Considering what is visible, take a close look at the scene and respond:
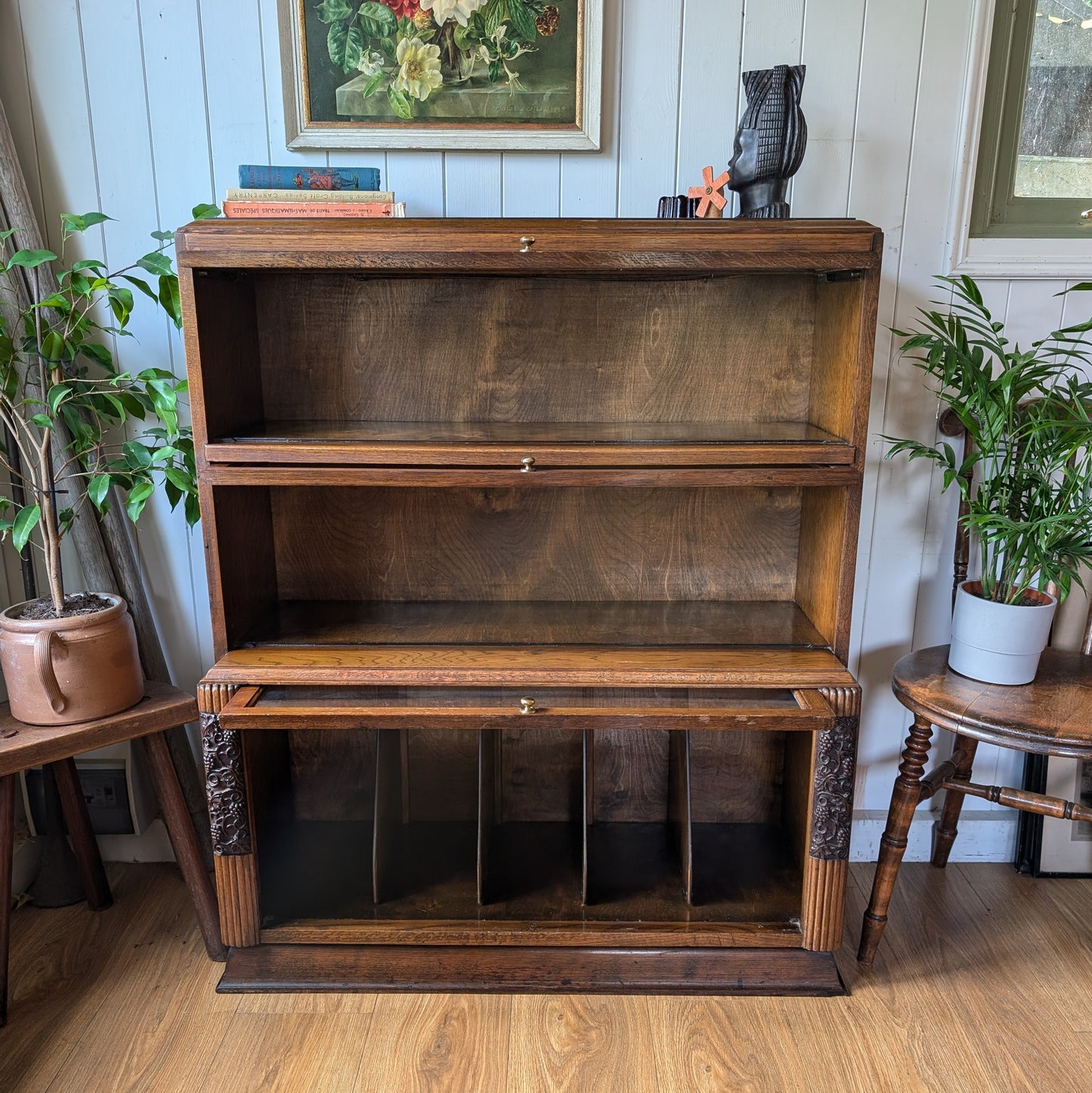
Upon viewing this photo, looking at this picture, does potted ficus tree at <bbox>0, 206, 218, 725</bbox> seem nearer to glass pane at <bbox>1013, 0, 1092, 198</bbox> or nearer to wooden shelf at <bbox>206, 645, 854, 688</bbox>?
wooden shelf at <bbox>206, 645, 854, 688</bbox>

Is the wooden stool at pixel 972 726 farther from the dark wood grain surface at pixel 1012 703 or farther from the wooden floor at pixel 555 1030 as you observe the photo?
the wooden floor at pixel 555 1030

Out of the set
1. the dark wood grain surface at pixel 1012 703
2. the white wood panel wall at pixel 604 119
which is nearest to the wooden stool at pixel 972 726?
the dark wood grain surface at pixel 1012 703

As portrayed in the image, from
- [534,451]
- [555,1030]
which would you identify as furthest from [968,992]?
[534,451]

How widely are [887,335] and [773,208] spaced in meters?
0.45

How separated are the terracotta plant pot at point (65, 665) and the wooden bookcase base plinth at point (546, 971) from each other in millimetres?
534

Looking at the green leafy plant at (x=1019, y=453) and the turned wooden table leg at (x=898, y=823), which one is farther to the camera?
the turned wooden table leg at (x=898, y=823)

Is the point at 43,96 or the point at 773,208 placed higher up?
the point at 43,96

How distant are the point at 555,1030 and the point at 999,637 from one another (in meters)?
1.06

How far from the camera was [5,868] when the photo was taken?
5.10 ft

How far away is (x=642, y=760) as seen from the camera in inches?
78.2

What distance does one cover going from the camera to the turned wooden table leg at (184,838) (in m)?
1.66

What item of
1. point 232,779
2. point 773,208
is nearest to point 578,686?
point 232,779

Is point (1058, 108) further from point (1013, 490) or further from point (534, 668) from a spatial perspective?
point (534, 668)

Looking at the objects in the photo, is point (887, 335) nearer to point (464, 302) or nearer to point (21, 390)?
point (464, 302)
